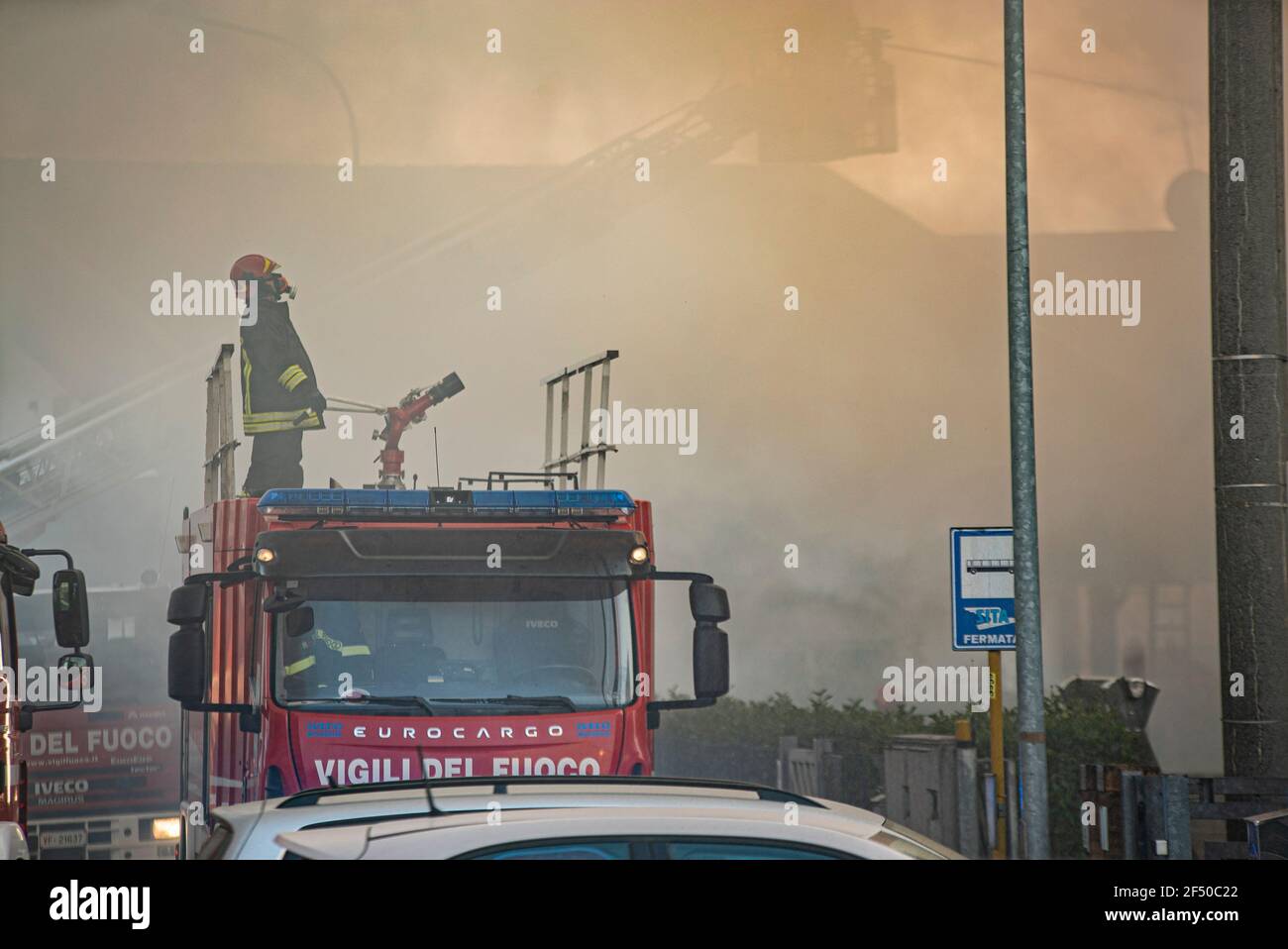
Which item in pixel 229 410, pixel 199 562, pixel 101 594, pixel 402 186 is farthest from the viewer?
pixel 402 186

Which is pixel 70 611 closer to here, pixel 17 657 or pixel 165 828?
pixel 17 657

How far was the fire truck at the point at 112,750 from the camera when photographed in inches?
475

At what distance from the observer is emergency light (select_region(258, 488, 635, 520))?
909 centimetres

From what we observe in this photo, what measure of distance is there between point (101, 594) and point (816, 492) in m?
7.02

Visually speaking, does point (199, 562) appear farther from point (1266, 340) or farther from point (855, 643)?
point (855, 643)

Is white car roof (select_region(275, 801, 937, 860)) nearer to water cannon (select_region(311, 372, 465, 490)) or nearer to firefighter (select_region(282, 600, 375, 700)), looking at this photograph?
firefighter (select_region(282, 600, 375, 700))

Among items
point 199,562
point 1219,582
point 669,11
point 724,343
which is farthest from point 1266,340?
point 669,11

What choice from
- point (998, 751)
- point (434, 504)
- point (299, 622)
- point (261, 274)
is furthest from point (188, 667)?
point (261, 274)

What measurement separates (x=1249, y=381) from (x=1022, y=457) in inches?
59.1

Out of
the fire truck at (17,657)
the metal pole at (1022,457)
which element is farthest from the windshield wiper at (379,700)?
the metal pole at (1022,457)

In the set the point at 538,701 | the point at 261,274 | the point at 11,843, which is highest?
the point at 261,274

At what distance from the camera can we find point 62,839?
39.9 feet

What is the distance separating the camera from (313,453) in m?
13.1

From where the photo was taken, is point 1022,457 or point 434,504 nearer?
point 434,504
